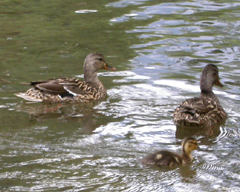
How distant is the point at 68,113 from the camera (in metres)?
8.54

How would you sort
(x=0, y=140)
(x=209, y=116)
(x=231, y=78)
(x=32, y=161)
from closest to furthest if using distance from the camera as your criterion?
(x=32, y=161), (x=0, y=140), (x=209, y=116), (x=231, y=78)

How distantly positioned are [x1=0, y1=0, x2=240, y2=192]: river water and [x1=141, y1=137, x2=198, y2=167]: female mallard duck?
0.09 meters

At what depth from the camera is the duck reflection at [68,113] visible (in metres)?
7.95

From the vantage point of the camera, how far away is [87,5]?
623 inches

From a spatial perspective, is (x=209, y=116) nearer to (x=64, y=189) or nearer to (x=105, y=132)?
(x=105, y=132)

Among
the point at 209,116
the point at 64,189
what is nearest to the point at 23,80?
the point at 209,116

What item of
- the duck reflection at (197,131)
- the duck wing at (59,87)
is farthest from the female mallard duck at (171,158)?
the duck wing at (59,87)

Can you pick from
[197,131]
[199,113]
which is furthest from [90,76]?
[197,131]

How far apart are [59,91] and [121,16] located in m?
5.72

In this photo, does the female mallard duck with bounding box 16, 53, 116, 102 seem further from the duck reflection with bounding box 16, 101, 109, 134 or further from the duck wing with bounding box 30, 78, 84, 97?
the duck reflection with bounding box 16, 101, 109, 134

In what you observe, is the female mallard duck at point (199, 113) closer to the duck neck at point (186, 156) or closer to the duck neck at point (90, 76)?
the duck neck at point (186, 156)

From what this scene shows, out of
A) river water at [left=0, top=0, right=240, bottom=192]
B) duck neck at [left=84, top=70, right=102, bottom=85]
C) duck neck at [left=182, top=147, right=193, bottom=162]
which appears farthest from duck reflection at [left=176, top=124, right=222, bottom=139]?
duck neck at [left=84, top=70, right=102, bottom=85]

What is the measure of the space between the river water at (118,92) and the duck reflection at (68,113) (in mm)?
15

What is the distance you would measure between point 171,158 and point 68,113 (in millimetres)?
2656
